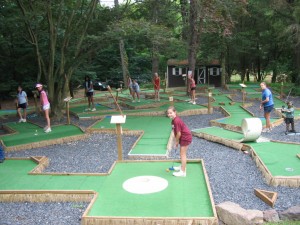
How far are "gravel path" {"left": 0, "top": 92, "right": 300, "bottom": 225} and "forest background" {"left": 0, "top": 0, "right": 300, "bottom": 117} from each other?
376 centimetres

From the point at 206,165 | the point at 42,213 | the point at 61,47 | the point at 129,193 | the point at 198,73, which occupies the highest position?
the point at 61,47

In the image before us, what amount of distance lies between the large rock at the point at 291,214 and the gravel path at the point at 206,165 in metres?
0.43

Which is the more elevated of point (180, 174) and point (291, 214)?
point (180, 174)

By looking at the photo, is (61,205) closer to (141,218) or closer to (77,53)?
(141,218)


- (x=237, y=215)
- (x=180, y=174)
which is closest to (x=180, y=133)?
(x=180, y=174)

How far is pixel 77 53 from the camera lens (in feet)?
42.2

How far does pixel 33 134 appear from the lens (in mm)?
10492

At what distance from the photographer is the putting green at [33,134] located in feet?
32.1

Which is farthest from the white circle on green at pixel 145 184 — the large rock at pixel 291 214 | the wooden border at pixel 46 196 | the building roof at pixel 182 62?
the building roof at pixel 182 62

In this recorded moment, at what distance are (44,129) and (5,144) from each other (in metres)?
1.65

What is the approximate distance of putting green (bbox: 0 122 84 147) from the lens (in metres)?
9.77

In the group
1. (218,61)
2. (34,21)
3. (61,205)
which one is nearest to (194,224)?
(61,205)

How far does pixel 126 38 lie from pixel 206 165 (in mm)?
5900

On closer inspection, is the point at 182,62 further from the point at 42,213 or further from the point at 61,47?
the point at 42,213
